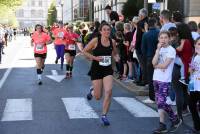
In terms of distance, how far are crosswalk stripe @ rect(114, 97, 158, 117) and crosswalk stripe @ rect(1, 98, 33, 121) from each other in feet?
6.75

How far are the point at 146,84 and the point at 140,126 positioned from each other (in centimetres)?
468

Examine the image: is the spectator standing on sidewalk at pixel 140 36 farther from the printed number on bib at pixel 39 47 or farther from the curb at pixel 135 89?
the printed number on bib at pixel 39 47

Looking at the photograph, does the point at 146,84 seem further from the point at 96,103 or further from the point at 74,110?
the point at 74,110

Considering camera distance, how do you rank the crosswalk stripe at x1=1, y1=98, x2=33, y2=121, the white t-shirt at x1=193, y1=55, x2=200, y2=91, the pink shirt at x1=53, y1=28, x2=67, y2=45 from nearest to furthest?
the white t-shirt at x1=193, y1=55, x2=200, y2=91, the crosswalk stripe at x1=1, y1=98, x2=33, y2=121, the pink shirt at x1=53, y1=28, x2=67, y2=45

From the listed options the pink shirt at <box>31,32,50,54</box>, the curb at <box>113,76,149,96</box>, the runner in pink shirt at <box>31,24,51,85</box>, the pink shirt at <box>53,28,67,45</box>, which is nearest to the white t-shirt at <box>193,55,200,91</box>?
the curb at <box>113,76,149,96</box>

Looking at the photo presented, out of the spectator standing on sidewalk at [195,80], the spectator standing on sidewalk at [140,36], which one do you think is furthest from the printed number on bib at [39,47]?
the spectator standing on sidewalk at [195,80]

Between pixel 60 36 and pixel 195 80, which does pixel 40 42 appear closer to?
pixel 60 36

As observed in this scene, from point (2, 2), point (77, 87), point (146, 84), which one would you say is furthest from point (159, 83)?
point (2, 2)

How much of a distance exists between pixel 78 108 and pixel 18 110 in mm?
1246

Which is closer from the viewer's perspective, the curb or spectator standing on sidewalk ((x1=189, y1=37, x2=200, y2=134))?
spectator standing on sidewalk ((x1=189, y1=37, x2=200, y2=134))

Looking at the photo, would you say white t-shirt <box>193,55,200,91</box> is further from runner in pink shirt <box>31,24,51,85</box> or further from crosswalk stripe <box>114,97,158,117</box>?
runner in pink shirt <box>31,24,51,85</box>

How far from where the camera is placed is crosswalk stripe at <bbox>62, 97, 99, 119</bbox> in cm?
1016

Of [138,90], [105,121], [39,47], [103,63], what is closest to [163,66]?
[103,63]

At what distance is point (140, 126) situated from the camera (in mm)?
9180
